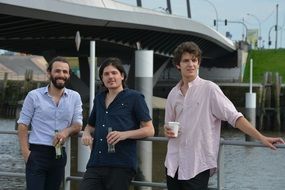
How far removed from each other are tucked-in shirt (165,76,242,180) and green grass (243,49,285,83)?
186 feet

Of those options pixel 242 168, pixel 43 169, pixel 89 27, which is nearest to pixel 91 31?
pixel 89 27

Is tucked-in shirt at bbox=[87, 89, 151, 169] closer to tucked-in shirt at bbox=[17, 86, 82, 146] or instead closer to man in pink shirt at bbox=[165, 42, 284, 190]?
man in pink shirt at bbox=[165, 42, 284, 190]

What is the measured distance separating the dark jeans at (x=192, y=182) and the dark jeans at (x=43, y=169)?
3.89ft

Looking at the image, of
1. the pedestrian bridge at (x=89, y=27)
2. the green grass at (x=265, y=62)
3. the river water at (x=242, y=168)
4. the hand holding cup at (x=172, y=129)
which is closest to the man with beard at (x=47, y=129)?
the hand holding cup at (x=172, y=129)

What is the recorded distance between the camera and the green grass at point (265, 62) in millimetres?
63719

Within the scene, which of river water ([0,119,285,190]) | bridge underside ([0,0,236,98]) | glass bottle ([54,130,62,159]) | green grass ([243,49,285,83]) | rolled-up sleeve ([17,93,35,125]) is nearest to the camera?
glass bottle ([54,130,62,159])

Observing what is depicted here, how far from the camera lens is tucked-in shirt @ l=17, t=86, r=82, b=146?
5.58m

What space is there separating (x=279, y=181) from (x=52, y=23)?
1852 cm

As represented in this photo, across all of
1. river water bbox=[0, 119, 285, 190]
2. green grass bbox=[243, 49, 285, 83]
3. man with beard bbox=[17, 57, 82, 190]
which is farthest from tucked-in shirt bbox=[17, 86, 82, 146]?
green grass bbox=[243, 49, 285, 83]

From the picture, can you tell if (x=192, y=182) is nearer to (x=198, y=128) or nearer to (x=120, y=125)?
(x=198, y=128)

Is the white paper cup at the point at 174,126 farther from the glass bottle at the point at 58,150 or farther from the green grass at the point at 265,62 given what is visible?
the green grass at the point at 265,62

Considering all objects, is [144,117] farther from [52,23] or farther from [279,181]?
[52,23]

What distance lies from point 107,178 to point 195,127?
86 cm

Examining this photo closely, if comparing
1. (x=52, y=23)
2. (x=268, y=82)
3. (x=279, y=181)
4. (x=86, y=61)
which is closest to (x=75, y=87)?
(x=86, y=61)
